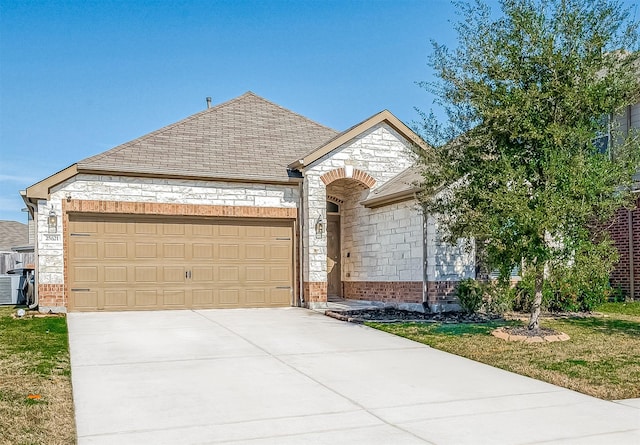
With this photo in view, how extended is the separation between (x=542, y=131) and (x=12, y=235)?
3798 cm

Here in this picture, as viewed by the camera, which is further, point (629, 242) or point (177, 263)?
point (629, 242)

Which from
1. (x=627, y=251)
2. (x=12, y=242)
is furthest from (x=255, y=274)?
(x=12, y=242)

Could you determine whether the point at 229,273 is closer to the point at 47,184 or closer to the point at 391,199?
the point at 391,199

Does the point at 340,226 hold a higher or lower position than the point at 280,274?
higher

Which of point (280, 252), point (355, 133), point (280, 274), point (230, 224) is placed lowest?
point (280, 274)

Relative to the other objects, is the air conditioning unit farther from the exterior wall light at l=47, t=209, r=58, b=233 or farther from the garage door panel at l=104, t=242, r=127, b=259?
the garage door panel at l=104, t=242, r=127, b=259

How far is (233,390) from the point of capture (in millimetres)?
6812

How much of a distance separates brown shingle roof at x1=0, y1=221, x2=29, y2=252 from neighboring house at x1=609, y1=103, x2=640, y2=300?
33.1 meters

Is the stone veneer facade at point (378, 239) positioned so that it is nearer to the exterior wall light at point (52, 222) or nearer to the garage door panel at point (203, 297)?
the garage door panel at point (203, 297)

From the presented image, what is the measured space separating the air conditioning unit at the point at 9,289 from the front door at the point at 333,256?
30.2ft

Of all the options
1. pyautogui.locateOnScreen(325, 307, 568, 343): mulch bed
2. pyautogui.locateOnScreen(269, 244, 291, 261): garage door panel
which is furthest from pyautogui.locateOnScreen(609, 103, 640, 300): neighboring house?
pyautogui.locateOnScreen(269, 244, 291, 261): garage door panel

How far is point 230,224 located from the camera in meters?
15.6

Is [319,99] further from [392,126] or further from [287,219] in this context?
[287,219]

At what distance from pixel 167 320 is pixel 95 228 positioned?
10.8 feet
